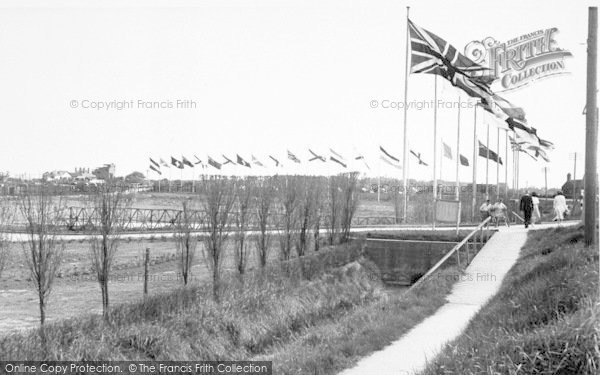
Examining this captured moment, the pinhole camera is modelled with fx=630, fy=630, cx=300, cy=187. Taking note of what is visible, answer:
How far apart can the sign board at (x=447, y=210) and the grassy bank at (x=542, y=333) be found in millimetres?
12329

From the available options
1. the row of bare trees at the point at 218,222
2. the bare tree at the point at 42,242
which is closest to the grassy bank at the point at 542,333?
the row of bare trees at the point at 218,222

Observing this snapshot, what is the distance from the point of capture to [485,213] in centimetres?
3131

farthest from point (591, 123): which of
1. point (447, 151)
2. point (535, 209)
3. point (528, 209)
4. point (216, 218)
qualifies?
point (447, 151)

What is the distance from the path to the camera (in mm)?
8703

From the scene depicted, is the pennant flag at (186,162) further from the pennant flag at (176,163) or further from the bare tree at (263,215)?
the bare tree at (263,215)

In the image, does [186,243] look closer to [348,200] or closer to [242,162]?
[348,200]

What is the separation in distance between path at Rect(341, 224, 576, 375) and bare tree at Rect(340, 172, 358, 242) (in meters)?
6.46

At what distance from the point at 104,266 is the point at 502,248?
12.6m

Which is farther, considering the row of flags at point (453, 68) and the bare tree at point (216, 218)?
the row of flags at point (453, 68)

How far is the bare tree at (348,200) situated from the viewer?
2569 centimetres

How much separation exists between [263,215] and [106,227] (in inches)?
297

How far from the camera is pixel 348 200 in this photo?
85.7ft

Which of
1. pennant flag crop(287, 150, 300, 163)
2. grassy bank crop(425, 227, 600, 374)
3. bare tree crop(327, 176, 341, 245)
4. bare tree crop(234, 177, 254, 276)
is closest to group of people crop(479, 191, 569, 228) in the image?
bare tree crop(327, 176, 341, 245)

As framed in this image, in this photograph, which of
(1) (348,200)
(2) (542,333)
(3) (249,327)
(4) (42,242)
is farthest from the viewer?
(1) (348,200)
